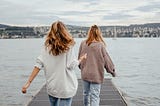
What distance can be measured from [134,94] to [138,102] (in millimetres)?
2964

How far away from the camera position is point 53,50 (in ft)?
16.1

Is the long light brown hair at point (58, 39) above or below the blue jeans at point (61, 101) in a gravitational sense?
above

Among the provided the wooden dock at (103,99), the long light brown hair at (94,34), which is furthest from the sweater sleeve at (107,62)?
the wooden dock at (103,99)

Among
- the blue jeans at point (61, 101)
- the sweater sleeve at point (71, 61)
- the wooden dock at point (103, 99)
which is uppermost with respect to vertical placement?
the sweater sleeve at point (71, 61)

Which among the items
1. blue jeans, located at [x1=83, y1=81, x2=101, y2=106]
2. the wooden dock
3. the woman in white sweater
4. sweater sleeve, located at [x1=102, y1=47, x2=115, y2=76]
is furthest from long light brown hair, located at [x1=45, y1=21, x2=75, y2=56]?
the wooden dock

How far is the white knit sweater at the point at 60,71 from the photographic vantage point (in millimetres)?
4953

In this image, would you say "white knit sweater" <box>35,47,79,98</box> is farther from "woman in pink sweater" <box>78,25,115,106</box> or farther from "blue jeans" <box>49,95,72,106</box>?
"woman in pink sweater" <box>78,25,115,106</box>

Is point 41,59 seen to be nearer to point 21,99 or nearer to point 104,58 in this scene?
point 104,58

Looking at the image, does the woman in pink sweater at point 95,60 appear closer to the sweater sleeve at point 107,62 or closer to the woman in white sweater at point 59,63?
the sweater sleeve at point 107,62

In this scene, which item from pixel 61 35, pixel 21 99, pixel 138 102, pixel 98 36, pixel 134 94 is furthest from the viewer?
pixel 134 94

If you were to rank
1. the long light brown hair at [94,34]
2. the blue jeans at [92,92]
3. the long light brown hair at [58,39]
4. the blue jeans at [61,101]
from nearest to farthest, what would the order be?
the long light brown hair at [58,39], the blue jeans at [61,101], the long light brown hair at [94,34], the blue jeans at [92,92]

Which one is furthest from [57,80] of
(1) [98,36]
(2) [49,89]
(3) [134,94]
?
(3) [134,94]

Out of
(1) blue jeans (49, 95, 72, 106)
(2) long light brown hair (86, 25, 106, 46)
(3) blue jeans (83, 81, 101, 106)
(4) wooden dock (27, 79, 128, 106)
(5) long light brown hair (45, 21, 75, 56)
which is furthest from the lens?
(4) wooden dock (27, 79, 128, 106)

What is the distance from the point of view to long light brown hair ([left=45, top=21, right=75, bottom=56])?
4.89 meters
